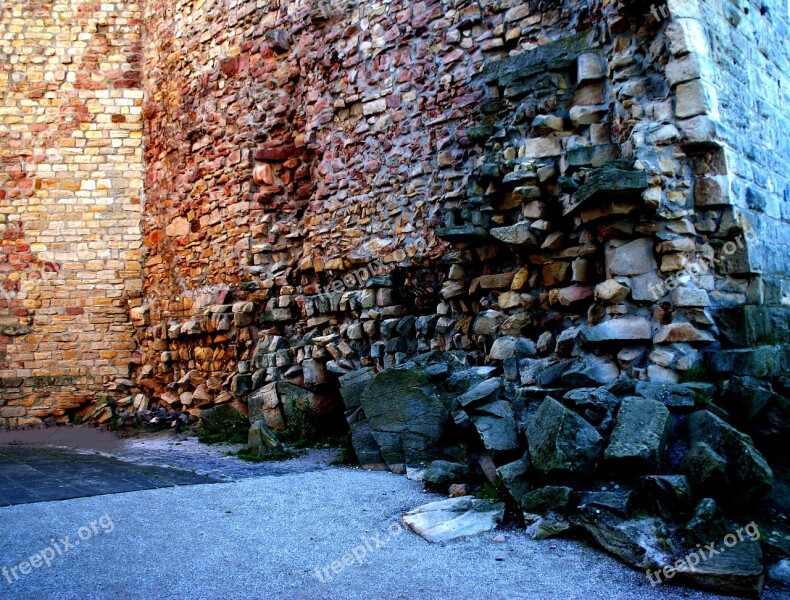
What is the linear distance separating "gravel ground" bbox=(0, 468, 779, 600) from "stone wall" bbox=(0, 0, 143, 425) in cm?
641

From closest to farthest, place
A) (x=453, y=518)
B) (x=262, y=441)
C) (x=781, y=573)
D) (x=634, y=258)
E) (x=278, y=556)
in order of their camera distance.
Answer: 1. (x=781, y=573)
2. (x=278, y=556)
3. (x=453, y=518)
4. (x=634, y=258)
5. (x=262, y=441)

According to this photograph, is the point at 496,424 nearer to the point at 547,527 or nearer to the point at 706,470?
the point at 547,527

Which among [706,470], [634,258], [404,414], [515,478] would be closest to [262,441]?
[404,414]

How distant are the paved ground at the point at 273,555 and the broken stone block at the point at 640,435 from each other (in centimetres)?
56

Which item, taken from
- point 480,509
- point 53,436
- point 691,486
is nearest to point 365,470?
point 480,509

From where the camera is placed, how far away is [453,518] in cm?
416

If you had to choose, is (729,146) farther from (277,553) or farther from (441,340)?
(277,553)

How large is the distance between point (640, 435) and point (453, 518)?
1163mm

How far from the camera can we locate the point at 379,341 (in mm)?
7273

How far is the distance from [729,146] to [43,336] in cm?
968

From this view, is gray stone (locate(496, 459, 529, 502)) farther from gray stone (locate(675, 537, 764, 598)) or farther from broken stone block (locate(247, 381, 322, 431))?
broken stone block (locate(247, 381, 322, 431))

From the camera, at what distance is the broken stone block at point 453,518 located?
13.1ft

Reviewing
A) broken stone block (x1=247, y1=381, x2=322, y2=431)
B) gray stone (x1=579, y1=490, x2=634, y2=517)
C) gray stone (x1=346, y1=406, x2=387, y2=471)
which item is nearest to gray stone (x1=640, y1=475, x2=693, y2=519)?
gray stone (x1=579, y1=490, x2=634, y2=517)

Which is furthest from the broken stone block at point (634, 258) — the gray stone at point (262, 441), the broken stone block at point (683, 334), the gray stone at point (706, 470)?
the gray stone at point (262, 441)
